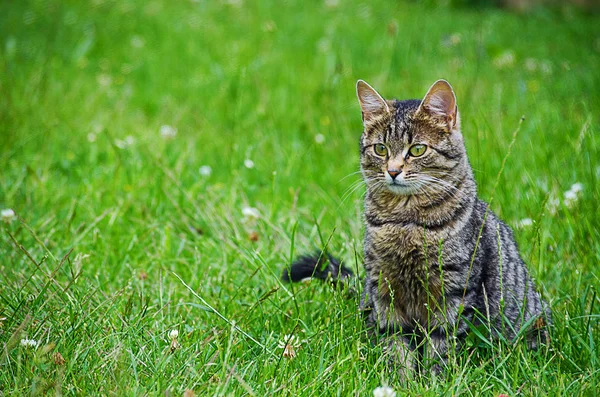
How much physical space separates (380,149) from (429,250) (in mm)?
493

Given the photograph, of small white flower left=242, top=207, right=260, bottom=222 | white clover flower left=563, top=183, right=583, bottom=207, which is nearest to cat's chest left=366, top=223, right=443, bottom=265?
small white flower left=242, top=207, right=260, bottom=222

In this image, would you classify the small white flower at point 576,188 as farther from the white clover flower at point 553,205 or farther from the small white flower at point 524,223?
the small white flower at point 524,223

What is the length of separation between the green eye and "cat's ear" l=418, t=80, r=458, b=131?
0.15m

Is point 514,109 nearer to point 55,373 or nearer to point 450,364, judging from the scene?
point 450,364

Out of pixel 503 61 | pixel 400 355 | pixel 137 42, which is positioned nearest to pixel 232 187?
pixel 400 355

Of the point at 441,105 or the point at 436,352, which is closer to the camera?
the point at 436,352

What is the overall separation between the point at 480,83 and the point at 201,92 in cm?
247

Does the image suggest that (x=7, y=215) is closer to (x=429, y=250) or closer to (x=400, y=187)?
(x=400, y=187)

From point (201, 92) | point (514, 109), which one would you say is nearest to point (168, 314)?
point (201, 92)

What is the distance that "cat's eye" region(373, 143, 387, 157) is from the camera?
278 cm

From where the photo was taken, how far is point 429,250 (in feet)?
8.45

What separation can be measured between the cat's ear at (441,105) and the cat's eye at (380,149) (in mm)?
213

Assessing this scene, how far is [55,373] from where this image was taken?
2.14 m

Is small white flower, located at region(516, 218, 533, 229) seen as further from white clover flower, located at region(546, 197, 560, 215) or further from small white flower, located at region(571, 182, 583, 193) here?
small white flower, located at region(571, 182, 583, 193)
